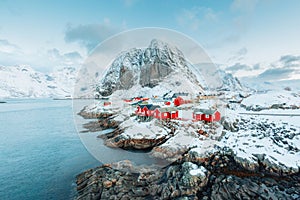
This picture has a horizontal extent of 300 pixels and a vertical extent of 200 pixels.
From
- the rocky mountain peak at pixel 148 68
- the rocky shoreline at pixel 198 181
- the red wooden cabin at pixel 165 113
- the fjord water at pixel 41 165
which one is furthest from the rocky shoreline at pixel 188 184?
the rocky mountain peak at pixel 148 68

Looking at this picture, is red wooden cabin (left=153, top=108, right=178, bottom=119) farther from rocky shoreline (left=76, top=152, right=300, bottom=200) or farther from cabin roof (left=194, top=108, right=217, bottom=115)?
rocky shoreline (left=76, top=152, right=300, bottom=200)

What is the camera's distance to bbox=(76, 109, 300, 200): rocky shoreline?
8297mm

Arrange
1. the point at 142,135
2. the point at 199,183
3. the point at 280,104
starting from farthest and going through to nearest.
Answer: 1. the point at 280,104
2. the point at 142,135
3. the point at 199,183

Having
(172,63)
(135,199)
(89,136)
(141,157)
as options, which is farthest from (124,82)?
(135,199)

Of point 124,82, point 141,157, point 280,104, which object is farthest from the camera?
point 124,82

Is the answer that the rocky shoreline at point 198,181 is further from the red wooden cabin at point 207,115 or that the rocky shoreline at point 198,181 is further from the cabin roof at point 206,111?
the cabin roof at point 206,111

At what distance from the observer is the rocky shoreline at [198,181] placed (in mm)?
8297

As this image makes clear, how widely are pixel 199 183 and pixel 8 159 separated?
61.4 ft

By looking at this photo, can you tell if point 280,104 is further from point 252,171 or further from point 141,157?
point 141,157

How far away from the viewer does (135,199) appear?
321 inches

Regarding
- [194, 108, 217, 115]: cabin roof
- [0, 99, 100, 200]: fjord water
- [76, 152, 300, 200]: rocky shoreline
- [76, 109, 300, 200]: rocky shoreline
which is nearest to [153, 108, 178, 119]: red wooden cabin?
[194, 108, 217, 115]: cabin roof

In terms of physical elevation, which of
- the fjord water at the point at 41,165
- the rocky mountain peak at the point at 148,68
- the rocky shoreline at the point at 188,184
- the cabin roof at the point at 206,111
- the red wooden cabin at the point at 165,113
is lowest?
the fjord water at the point at 41,165

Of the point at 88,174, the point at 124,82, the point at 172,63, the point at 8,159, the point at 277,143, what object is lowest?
the point at 8,159

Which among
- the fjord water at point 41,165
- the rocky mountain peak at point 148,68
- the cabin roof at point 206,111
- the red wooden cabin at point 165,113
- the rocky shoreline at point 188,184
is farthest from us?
the rocky mountain peak at point 148,68
